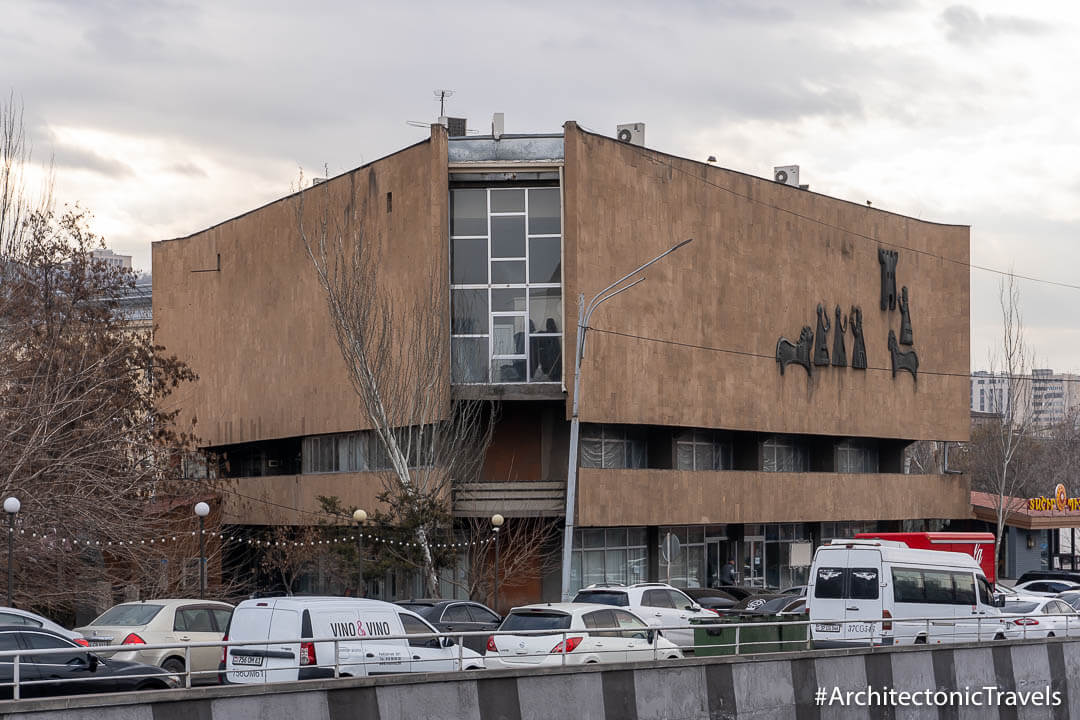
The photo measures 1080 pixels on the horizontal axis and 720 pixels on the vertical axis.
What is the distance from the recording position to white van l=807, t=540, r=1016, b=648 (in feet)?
88.9

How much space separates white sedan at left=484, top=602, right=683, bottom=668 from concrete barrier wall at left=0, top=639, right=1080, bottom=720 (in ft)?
4.55

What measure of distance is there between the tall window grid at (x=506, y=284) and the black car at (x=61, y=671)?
904 inches

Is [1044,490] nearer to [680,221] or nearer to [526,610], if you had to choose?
[680,221]

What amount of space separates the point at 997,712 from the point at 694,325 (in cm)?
2348

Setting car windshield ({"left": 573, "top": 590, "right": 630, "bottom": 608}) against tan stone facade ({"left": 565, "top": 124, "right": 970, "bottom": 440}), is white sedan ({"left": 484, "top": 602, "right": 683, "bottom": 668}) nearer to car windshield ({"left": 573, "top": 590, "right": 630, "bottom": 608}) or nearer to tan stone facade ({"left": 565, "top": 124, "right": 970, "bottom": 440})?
car windshield ({"left": 573, "top": 590, "right": 630, "bottom": 608})

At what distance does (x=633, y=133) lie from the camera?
1905 inches

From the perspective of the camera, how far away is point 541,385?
137ft

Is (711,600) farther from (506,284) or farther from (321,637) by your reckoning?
(321,637)

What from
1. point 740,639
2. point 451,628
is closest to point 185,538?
point 451,628

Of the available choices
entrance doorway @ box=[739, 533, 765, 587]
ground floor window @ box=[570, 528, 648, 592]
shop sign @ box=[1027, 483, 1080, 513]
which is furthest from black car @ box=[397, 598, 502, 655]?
shop sign @ box=[1027, 483, 1080, 513]

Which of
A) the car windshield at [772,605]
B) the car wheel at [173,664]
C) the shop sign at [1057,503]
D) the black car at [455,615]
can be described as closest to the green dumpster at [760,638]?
the black car at [455,615]

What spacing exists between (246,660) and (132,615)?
6.79 metres

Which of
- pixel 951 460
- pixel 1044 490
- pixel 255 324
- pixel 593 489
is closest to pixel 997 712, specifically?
pixel 593 489

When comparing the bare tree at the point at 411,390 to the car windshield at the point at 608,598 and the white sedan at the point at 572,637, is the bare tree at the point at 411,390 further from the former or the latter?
the white sedan at the point at 572,637
